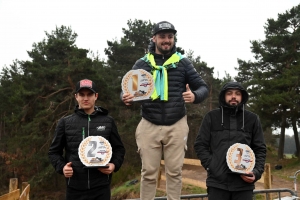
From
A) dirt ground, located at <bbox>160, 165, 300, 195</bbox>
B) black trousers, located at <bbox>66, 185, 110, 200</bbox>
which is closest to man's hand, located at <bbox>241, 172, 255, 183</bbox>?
black trousers, located at <bbox>66, 185, 110, 200</bbox>

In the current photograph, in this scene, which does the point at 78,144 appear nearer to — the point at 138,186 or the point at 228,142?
the point at 228,142

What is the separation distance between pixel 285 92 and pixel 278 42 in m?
3.78

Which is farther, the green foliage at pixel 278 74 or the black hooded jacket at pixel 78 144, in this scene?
the green foliage at pixel 278 74

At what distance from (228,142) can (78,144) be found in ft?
4.11

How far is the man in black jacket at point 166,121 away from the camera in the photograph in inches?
118

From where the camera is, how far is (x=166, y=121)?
3014 millimetres

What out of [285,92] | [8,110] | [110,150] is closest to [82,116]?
[110,150]

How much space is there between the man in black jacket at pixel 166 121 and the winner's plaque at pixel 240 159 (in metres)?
0.46

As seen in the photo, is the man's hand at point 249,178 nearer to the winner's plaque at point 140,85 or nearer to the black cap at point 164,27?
the winner's plaque at point 140,85

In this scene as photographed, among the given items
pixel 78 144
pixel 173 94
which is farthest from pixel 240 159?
pixel 78 144

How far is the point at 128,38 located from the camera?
78.8 feet

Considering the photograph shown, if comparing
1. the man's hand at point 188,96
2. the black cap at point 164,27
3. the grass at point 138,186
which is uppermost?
the black cap at point 164,27

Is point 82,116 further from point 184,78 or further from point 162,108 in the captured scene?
point 184,78

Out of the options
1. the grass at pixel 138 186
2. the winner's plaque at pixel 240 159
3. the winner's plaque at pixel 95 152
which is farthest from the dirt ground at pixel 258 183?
the winner's plaque at pixel 95 152
